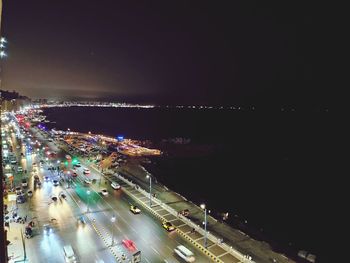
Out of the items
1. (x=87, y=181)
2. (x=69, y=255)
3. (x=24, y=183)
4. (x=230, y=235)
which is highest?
(x=87, y=181)

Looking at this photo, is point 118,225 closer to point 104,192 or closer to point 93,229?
point 93,229

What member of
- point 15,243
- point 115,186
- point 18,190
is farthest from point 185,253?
point 18,190

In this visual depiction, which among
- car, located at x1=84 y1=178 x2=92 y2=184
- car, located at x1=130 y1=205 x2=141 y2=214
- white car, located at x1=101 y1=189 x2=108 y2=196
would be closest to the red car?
car, located at x1=130 y1=205 x2=141 y2=214

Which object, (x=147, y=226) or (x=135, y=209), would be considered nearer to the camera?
(x=147, y=226)

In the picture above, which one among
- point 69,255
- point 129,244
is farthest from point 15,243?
point 129,244

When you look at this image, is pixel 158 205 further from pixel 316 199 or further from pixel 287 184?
pixel 287 184

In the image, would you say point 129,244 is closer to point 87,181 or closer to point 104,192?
point 104,192

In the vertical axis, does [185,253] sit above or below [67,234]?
above

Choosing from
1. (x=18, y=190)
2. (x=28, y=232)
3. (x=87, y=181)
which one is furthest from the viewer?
(x=87, y=181)

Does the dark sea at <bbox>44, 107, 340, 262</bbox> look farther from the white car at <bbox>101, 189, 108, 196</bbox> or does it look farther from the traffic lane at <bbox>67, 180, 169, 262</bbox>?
the white car at <bbox>101, 189, 108, 196</bbox>

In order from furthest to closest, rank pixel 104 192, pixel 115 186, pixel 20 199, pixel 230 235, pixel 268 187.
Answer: pixel 268 187, pixel 115 186, pixel 104 192, pixel 20 199, pixel 230 235
